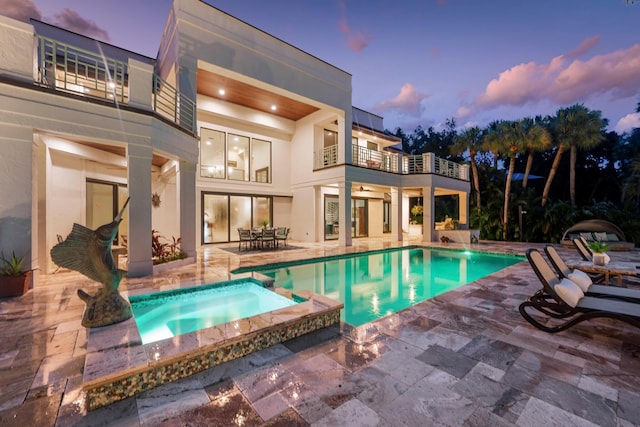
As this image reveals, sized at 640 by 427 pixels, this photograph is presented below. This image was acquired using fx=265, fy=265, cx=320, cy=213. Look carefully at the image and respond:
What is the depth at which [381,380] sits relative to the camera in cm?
240

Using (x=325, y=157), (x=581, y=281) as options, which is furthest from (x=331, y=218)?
(x=581, y=281)

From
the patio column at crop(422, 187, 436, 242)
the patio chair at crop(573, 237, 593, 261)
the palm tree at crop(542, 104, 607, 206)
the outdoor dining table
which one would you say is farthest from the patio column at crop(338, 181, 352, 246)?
the palm tree at crop(542, 104, 607, 206)

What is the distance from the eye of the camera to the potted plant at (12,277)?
15.1 ft

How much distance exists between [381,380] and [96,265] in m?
3.52

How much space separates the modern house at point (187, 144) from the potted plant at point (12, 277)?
246 mm

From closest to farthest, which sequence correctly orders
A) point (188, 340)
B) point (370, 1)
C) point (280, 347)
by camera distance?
point (188, 340)
point (280, 347)
point (370, 1)

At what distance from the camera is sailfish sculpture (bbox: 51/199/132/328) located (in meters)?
3.12

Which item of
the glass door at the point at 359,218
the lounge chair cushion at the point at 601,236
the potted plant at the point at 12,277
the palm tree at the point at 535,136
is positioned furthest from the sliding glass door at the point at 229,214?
the palm tree at the point at 535,136

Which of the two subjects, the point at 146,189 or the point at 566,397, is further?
the point at 146,189

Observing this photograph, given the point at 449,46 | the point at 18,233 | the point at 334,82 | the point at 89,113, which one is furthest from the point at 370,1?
the point at 18,233

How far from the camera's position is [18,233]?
4836mm

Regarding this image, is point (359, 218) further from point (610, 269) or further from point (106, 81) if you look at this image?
point (106, 81)

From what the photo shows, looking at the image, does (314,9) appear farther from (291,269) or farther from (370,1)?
(291,269)

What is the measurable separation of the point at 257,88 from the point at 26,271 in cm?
885
